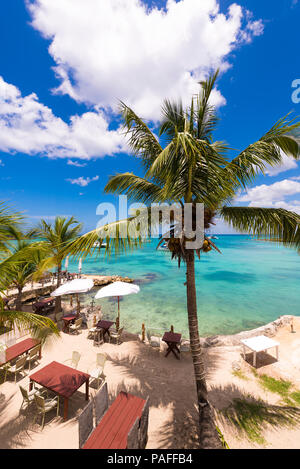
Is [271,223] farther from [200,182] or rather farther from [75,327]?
[75,327]

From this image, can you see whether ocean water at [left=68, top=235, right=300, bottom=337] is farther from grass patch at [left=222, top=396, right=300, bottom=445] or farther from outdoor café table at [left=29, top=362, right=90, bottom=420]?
grass patch at [left=222, top=396, right=300, bottom=445]

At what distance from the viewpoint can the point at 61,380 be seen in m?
5.37

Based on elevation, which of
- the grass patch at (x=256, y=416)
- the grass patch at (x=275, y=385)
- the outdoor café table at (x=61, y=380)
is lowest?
the grass patch at (x=275, y=385)

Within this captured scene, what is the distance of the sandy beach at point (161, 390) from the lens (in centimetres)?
456

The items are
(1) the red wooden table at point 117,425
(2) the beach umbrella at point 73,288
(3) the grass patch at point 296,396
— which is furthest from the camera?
(2) the beach umbrella at point 73,288

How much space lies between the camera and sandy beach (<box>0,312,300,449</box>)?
4559mm

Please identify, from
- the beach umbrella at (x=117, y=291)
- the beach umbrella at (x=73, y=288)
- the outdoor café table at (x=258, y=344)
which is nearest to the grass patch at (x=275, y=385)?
the outdoor café table at (x=258, y=344)

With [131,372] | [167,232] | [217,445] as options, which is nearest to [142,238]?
[167,232]

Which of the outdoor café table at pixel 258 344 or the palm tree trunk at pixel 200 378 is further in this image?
the outdoor café table at pixel 258 344

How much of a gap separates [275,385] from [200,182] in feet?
27.6

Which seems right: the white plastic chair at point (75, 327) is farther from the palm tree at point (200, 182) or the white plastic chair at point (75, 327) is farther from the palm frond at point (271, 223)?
the palm frond at point (271, 223)

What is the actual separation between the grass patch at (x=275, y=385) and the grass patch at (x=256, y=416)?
914mm

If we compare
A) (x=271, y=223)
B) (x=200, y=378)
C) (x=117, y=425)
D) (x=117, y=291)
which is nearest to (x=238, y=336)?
(x=200, y=378)
